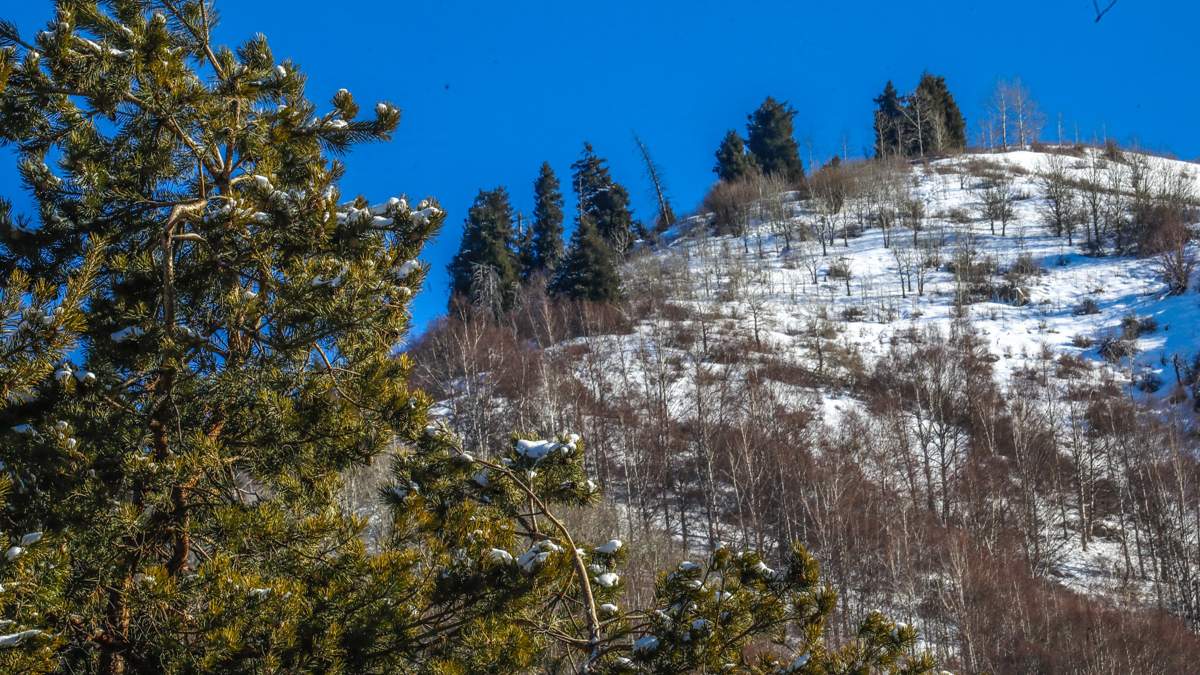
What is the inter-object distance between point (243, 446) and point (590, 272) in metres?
38.2

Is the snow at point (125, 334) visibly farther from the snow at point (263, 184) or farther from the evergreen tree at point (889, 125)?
the evergreen tree at point (889, 125)

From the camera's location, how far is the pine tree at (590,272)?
1674 inches

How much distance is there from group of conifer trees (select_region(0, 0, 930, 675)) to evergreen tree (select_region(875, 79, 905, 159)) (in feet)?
242

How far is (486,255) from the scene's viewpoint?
49.8m

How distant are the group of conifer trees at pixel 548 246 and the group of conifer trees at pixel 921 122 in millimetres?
28450

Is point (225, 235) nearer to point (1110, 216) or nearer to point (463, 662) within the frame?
point (463, 662)

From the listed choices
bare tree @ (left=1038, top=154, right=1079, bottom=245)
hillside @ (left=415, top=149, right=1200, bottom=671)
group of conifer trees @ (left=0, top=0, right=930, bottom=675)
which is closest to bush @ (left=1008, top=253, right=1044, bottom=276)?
hillside @ (left=415, top=149, right=1200, bottom=671)

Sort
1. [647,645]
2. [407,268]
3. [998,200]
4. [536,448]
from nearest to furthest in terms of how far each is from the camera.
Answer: [647,645]
[536,448]
[407,268]
[998,200]

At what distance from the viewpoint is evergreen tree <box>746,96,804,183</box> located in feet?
232

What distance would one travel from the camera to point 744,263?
5244 centimetres

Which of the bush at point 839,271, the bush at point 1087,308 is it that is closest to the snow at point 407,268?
the bush at point 839,271

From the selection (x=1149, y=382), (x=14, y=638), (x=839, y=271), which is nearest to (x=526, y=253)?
(x=839, y=271)

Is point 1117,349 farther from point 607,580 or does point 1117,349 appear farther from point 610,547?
point 607,580

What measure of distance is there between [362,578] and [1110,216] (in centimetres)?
5892
